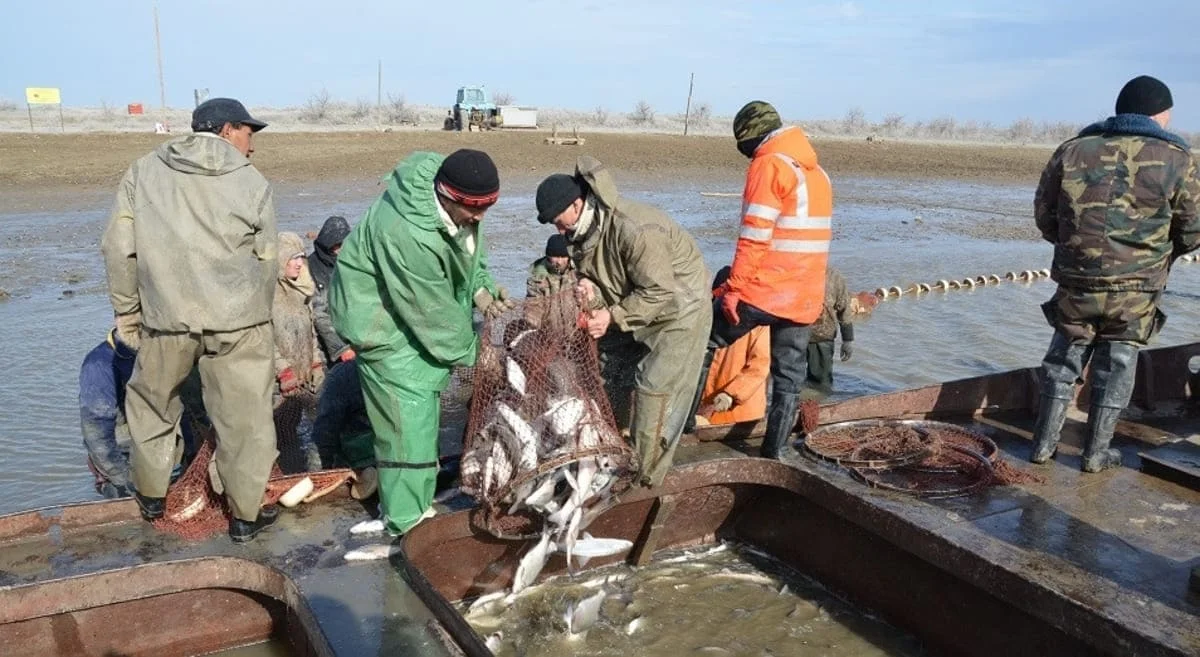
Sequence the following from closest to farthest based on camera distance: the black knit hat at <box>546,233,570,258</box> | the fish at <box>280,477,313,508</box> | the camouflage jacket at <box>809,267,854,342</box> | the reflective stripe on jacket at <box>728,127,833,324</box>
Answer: the fish at <box>280,477,313,508</box> → the reflective stripe on jacket at <box>728,127,833,324</box> → the black knit hat at <box>546,233,570,258</box> → the camouflage jacket at <box>809,267,854,342</box>

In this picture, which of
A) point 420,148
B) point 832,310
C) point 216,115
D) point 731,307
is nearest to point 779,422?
point 731,307

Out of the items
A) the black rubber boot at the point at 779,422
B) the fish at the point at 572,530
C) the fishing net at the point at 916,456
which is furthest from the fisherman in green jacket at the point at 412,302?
the fishing net at the point at 916,456

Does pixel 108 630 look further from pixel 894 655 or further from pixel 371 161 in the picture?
pixel 371 161

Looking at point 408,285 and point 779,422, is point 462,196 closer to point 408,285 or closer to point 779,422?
point 408,285

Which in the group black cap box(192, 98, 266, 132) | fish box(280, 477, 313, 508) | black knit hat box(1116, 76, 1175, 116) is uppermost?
black knit hat box(1116, 76, 1175, 116)

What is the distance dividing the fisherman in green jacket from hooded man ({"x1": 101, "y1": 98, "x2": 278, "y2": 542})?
44cm

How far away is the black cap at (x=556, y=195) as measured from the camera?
4457 mm

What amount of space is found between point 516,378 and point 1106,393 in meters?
3.40

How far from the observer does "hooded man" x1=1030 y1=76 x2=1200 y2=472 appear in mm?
4852

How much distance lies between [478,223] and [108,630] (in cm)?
244

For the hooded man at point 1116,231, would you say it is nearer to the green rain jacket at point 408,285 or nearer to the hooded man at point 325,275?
the green rain jacket at point 408,285

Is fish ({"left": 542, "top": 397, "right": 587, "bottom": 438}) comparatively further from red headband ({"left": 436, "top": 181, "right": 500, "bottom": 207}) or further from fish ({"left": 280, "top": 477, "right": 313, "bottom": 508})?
fish ({"left": 280, "top": 477, "right": 313, "bottom": 508})

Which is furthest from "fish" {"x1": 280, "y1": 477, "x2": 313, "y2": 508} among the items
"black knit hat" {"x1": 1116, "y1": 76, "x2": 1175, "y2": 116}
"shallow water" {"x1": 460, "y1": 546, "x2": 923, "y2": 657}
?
"black knit hat" {"x1": 1116, "y1": 76, "x2": 1175, "y2": 116}

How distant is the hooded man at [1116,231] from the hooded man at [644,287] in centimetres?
207
